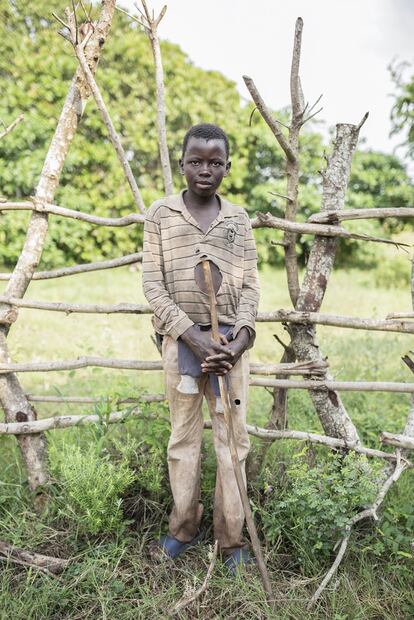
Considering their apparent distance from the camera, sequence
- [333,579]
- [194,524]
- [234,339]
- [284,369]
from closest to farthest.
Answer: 1. [234,339]
2. [333,579]
3. [194,524]
4. [284,369]

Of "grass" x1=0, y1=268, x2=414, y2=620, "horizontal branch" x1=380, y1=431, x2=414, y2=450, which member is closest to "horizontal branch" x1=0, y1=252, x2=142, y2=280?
"grass" x1=0, y1=268, x2=414, y2=620

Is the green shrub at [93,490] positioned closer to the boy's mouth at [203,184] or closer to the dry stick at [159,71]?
the boy's mouth at [203,184]

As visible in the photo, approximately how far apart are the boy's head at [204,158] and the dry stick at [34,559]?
61.8 inches

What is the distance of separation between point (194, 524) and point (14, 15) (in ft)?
28.5

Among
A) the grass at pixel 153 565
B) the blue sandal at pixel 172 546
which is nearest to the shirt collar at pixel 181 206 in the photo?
the grass at pixel 153 565

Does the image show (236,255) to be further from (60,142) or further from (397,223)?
(397,223)

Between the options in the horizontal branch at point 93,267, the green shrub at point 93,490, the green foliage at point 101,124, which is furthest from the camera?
the green foliage at point 101,124

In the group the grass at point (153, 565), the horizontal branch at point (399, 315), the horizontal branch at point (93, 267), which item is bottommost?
the grass at point (153, 565)

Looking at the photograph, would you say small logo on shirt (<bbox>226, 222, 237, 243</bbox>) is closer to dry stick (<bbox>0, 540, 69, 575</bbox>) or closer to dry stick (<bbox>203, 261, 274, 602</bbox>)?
dry stick (<bbox>203, 261, 274, 602</bbox>)

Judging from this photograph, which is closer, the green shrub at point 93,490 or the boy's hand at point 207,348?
the boy's hand at point 207,348

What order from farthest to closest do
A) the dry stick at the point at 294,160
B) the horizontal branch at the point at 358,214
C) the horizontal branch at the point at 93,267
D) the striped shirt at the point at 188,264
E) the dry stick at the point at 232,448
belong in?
the horizontal branch at the point at 93,267, the horizontal branch at the point at 358,214, the dry stick at the point at 294,160, the striped shirt at the point at 188,264, the dry stick at the point at 232,448

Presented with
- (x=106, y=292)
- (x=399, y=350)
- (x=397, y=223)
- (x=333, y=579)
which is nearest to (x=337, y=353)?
(x=399, y=350)

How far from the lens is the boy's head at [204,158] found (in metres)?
1.92

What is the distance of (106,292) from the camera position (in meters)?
7.05
